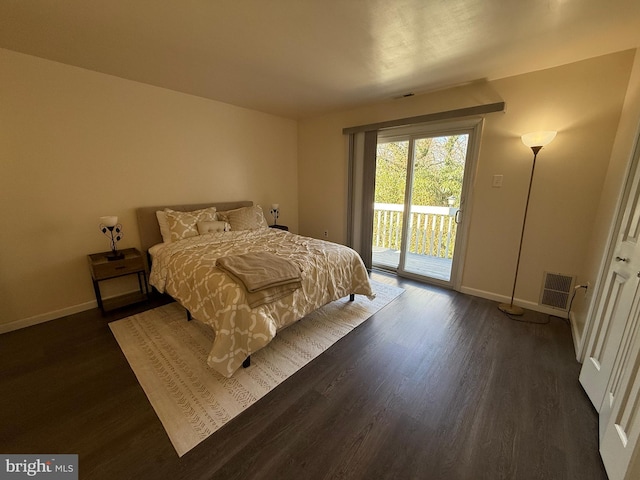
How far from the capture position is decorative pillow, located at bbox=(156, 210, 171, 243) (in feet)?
9.62

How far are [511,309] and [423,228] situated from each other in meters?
1.54

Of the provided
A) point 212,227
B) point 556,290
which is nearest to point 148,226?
point 212,227

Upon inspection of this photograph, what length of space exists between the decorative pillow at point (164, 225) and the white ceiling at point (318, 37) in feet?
4.83

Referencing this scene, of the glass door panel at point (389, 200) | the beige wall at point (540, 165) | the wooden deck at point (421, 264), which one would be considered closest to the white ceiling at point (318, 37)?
the beige wall at point (540, 165)

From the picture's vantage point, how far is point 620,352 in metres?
1.35

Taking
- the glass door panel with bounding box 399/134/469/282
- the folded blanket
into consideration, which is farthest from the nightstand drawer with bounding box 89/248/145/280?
the glass door panel with bounding box 399/134/469/282

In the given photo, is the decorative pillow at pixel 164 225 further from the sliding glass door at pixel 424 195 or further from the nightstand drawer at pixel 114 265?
the sliding glass door at pixel 424 195

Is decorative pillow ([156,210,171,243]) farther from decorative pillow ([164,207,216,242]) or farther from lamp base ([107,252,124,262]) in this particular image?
lamp base ([107,252,124,262])

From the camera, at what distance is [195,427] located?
1.43 m

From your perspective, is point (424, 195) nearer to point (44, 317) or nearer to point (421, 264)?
point (421, 264)

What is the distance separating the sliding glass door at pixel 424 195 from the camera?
10.5 ft

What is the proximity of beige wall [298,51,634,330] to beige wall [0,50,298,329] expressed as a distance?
287 centimetres

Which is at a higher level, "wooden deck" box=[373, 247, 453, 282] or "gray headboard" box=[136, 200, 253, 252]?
"gray headboard" box=[136, 200, 253, 252]

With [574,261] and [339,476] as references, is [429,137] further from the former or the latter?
[339,476]
